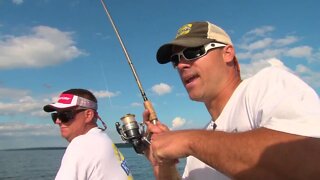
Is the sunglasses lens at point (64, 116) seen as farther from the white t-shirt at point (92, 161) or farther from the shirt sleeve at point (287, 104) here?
the shirt sleeve at point (287, 104)

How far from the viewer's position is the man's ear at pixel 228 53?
2670 millimetres

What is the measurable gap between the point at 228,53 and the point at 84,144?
2545 millimetres

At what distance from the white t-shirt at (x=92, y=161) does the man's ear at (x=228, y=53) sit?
247 centimetres

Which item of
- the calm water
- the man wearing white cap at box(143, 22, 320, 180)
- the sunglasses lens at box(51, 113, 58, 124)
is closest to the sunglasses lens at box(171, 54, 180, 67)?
the man wearing white cap at box(143, 22, 320, 180)

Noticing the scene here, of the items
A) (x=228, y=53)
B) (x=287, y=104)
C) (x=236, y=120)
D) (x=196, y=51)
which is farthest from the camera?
(x=228, y=53)

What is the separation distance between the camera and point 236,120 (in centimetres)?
225

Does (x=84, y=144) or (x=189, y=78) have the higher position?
(x=189, y=78)

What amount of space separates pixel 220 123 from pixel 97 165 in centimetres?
243

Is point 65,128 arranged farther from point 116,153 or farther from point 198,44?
point 198,44

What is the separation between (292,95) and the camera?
5.80ft

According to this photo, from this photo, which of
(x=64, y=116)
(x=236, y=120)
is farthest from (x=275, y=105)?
(x=64, y=116)

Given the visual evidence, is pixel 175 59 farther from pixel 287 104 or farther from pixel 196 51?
pixel 287 104

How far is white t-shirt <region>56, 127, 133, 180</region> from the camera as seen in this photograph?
4371 mm

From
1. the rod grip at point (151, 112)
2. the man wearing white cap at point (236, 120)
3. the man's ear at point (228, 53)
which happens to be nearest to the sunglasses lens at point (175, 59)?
the man wearing white cap at point (236, 120)
